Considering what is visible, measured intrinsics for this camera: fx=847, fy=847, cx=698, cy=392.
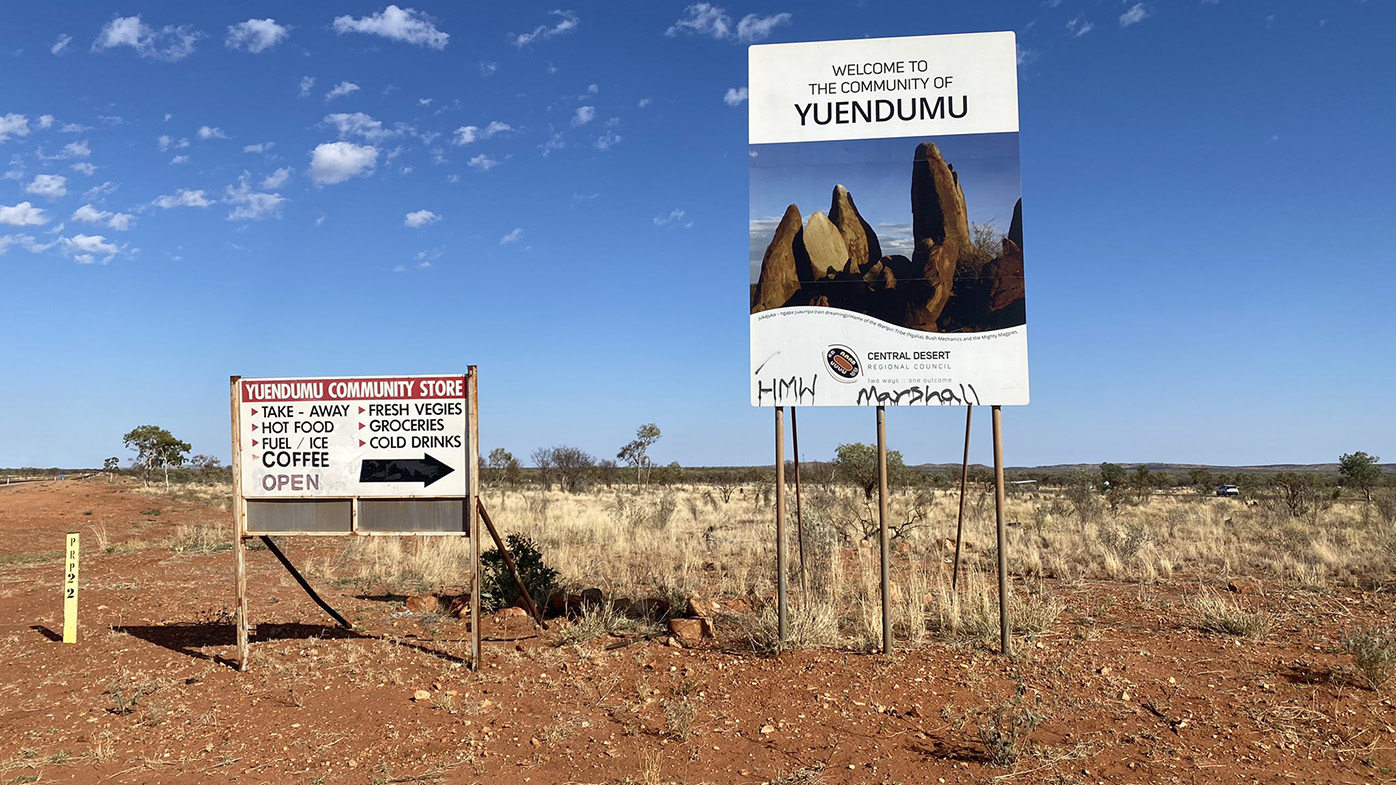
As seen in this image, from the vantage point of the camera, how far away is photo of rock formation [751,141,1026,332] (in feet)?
25.5

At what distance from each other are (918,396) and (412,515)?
4720 mm

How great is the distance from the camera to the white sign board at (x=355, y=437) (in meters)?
7.63

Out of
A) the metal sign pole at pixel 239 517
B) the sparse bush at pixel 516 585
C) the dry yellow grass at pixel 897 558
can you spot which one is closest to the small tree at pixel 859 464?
the dry yellow grass at pixel 897 558

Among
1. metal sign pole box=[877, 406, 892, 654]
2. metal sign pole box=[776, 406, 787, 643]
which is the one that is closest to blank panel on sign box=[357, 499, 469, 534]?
metal sign pole box=[776, 406, 787, 643]

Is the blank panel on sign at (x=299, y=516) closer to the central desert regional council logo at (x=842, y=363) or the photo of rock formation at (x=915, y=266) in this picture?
the photo of rock formation at (x=915, y=266)

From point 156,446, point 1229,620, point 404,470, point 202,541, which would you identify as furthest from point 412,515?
point 156,446

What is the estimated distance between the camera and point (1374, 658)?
640cm

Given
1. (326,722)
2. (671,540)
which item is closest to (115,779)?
(326,722)

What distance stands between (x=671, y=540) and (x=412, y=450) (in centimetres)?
974

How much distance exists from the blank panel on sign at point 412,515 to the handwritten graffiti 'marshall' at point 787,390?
2.92m

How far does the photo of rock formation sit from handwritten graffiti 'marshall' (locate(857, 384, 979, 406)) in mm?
564

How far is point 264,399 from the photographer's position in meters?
7.80

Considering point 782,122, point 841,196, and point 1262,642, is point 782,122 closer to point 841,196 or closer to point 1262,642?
point 841,196

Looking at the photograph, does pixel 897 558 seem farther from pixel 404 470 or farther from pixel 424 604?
pixel 404 470
